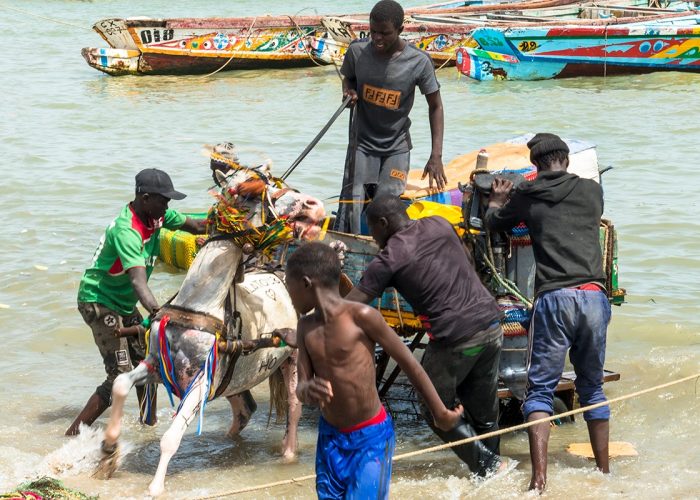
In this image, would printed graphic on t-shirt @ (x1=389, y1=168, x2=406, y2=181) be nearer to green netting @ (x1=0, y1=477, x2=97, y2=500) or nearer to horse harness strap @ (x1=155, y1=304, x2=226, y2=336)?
horse harness strap @ (x1=155, y1=304, x2=226, y2=336)

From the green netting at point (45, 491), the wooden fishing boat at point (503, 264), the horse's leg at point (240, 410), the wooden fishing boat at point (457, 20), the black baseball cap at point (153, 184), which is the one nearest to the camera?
the green netting at point (45, 491)

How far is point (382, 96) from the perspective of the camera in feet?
24.4

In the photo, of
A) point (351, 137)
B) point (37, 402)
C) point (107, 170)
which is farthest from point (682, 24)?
point (37, 402)

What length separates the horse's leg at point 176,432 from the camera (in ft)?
17.7

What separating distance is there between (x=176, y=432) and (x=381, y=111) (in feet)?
9.98

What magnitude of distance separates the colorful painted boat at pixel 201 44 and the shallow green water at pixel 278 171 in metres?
→ 0.39

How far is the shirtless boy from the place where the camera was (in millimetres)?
4410

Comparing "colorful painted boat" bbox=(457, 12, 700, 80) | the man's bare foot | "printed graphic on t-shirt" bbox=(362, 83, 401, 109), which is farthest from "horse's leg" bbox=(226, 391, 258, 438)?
"colorful painted boat" bbox=(457, 12, 700, 80)

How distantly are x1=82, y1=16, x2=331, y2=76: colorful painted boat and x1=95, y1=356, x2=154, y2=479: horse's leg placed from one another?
1832 cm

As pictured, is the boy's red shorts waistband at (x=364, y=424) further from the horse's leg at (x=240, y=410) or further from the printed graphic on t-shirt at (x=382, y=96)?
the printed graphic on t-shirt at (x=382, y=96)

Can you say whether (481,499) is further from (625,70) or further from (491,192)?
(625,70)

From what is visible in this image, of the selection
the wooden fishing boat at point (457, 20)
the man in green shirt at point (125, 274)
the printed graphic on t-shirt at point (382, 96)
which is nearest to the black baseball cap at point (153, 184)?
the man in green shirt at point (125, 274)

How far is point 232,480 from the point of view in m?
6.30

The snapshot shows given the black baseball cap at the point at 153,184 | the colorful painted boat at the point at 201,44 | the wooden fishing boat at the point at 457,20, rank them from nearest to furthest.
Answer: the black baseball cap at the point at 153,184 → the wooden fishing boat at the point at 457,20 → the colorful painted boat at the point at 201,44
